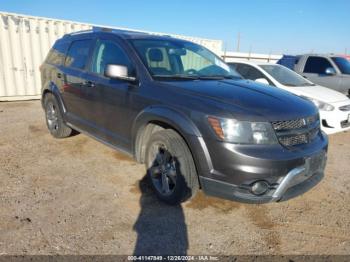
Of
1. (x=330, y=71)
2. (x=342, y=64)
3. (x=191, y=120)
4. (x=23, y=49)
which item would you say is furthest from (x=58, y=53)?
(x=342, y=64)

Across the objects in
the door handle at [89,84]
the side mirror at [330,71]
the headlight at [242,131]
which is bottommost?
the side mirror at [330,71]

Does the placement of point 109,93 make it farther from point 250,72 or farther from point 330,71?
point 330,71

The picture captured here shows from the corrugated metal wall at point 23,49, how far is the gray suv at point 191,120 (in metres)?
5.26

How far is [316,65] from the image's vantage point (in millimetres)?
8383

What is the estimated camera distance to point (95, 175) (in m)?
3.84

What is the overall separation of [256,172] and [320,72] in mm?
7082

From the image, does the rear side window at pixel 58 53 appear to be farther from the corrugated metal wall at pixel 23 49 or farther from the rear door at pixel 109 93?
the corrugated metal wall at pixel 23 49

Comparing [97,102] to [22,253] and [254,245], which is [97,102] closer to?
[22,253]

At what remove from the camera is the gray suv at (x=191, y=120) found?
253cm

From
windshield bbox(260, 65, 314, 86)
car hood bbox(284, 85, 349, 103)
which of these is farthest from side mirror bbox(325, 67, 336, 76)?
car hood bbox(284, 85, 349, 103)

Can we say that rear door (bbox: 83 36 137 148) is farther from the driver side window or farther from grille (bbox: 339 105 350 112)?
grille (bbox: 339 105 350 112)

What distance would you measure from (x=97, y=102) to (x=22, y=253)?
81.4 inches

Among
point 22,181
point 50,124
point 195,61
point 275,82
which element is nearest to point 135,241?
point 22,181

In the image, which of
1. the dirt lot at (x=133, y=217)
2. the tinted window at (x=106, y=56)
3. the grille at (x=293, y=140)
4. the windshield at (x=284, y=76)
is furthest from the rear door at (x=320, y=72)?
the tinted window at (x=106, y=56)
